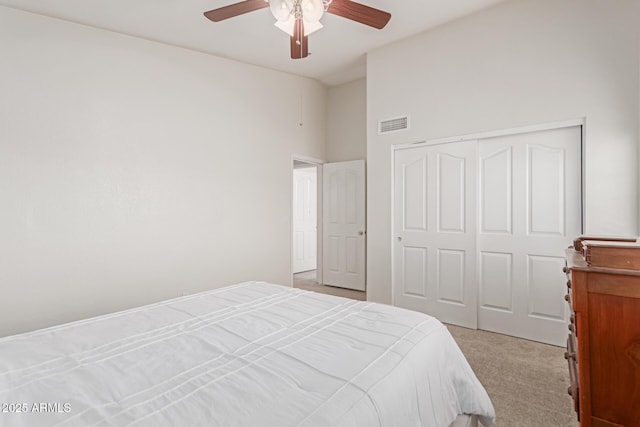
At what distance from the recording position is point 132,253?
10.5ft

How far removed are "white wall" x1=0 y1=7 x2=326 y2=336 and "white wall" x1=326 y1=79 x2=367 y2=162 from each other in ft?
3.35

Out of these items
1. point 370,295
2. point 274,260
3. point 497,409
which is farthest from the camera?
point 274,260

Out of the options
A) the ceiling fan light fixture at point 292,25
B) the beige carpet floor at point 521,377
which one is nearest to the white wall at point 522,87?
the beige carpet floor at point 521,377

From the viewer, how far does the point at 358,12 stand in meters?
2.12

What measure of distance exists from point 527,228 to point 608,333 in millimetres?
1949

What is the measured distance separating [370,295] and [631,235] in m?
2.45

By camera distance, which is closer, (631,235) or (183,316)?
(183,316)

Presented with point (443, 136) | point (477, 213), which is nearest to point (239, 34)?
point (443, 136)

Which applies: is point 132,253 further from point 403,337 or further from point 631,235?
point 631,235

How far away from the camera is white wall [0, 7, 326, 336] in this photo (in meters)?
2.67

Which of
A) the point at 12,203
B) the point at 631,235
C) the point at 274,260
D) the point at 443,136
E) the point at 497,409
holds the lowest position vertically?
the point at 497,409

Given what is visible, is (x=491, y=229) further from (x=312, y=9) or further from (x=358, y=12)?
(x=312, y=9)

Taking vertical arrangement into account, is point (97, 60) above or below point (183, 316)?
above

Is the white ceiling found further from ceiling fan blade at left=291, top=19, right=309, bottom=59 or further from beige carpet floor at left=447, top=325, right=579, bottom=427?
beige carpet floor at left=447, top=325, right=579, bottom=427
